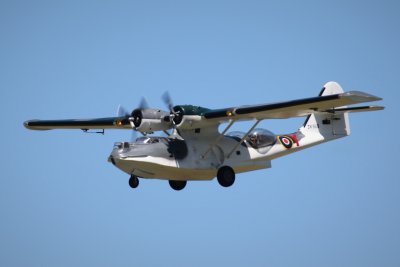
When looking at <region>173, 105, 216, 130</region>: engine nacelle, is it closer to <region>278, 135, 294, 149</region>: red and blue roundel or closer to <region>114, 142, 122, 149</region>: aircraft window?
<region>114, 142, 122, 149</region>: aircraft window

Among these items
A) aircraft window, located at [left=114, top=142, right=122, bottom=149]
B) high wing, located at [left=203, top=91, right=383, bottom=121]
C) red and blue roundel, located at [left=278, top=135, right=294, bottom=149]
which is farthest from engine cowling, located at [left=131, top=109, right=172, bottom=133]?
red and blue roundel, located at [left=278, top=135, right=294, bottom=149]

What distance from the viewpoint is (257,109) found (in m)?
27.1

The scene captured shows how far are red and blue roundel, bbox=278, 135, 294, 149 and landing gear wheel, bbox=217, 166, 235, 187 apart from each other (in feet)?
A: 10.5

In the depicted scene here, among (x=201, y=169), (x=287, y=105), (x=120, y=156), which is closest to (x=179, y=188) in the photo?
(x=201, y=169)

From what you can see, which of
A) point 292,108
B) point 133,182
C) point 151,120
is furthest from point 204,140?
point 292,108

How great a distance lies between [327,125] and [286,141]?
2.18 m

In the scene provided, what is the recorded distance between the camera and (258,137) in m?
30.7

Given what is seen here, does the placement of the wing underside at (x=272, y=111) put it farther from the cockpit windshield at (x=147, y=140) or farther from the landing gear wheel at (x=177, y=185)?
the landing gear wheel at (x=177, y=185)

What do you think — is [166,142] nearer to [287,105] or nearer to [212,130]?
[212,130]

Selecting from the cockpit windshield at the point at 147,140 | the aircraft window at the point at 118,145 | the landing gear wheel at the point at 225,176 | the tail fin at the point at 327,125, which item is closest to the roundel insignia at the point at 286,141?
the tail fin at the point at 327,125

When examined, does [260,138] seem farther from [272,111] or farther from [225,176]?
[272,111]

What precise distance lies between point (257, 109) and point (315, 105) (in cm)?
210

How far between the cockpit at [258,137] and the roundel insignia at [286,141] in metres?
0.48

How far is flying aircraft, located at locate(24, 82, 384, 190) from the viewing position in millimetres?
27555
